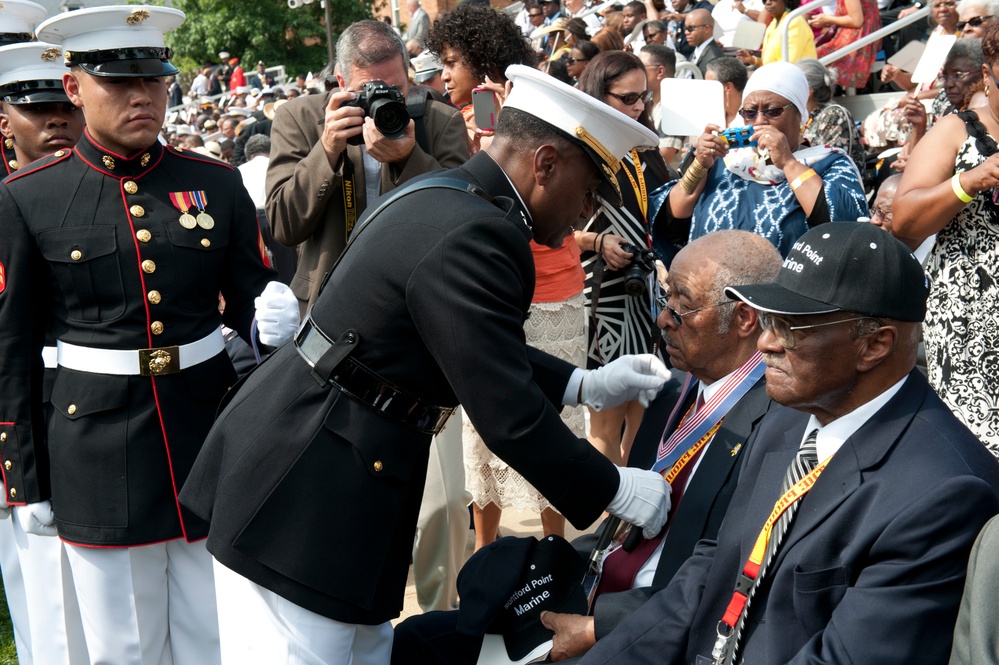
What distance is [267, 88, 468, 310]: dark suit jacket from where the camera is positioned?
3.85 m

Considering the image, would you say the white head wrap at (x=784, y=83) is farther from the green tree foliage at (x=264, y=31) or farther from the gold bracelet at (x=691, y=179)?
the green tree foliage at (x=264, y=31)

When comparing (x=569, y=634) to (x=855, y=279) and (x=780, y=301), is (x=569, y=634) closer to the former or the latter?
(x=780, y=301)

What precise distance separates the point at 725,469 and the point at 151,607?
6.11ft

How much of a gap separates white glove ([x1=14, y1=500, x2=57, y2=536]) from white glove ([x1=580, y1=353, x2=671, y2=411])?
1.71 meters

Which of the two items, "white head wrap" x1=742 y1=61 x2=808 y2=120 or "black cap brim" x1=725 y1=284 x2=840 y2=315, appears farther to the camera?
"white head wrap" x1=742 y1=61 x2=808 y2=120

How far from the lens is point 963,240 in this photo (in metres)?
3.79

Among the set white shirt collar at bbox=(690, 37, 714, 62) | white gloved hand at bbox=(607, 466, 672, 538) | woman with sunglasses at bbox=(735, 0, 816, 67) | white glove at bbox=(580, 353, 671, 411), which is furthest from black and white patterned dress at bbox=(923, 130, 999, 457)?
white shirt collar at bbox=(690, 37, 714, 62)

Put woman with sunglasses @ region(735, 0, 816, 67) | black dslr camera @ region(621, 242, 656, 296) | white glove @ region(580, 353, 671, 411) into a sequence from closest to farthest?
white glove @ region(580, 353, 671, 411), black dslr camera @ region(621, 242, 656, 296), woman with sunglasses @ region(735, 0, 816, 67)

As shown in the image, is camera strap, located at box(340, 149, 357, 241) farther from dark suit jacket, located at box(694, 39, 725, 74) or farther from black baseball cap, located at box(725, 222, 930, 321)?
dark suit jacket, located at box(694, 39, 725, 74)

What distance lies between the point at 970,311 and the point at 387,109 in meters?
2.12

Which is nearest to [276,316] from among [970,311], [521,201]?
[521,201]

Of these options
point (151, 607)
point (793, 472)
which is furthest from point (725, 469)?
point (151, 607)

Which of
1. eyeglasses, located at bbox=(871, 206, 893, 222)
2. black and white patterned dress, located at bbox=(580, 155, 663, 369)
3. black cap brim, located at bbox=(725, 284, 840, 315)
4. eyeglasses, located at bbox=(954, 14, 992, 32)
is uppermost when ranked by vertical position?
black cap brim, located at bbox=(725, 284, 840, 315)

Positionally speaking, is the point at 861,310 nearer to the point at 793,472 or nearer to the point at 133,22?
the point at 793,472
